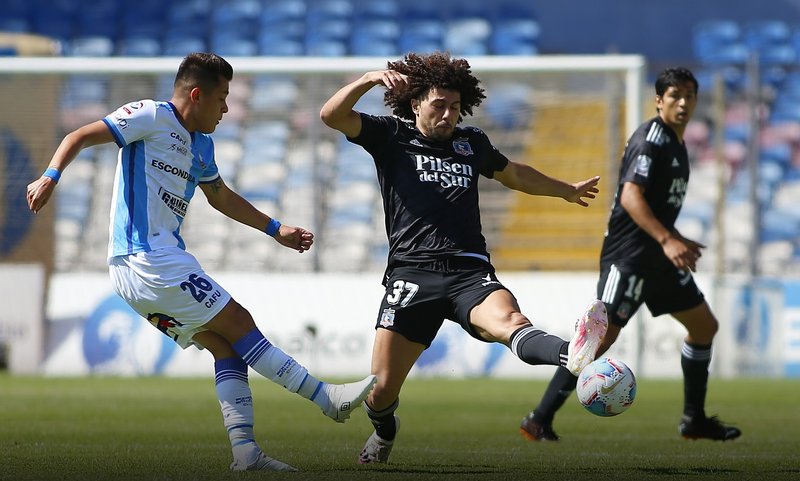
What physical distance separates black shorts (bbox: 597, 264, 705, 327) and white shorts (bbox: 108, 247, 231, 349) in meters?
3.24

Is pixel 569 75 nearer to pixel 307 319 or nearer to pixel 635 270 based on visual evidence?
pixel 307 319

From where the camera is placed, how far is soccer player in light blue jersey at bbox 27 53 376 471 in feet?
19.0

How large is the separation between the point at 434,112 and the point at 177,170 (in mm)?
1403

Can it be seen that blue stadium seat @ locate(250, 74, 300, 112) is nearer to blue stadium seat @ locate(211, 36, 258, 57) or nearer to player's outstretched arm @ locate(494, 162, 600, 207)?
blue stadium seat @ locate(211, 36, 258, 57)

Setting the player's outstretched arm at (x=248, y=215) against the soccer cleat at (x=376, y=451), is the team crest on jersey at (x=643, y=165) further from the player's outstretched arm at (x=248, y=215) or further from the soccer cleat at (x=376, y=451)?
the soccer cleat at (x=376, y=451)

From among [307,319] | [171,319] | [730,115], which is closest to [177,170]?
[171,319]

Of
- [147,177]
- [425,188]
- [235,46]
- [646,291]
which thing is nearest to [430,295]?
[425,188]

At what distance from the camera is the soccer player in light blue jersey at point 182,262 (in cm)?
579

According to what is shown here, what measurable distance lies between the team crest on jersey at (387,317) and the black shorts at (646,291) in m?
2.28

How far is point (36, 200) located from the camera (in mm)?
5387

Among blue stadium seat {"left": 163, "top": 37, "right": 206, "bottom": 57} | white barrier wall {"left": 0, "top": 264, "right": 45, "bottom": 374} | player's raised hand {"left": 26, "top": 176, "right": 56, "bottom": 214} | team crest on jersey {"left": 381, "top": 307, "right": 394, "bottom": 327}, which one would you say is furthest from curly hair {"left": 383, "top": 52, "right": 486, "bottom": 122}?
→ blue stadium seat {"left": 163, "top": 37, "right": 206, "bottom": 57}

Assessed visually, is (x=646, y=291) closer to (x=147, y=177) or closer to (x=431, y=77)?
(x=431, y=77)

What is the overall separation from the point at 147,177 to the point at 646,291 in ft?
12.3

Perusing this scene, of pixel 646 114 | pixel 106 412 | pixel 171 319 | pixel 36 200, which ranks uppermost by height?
pixel 646 114
